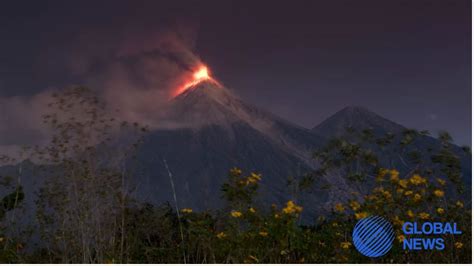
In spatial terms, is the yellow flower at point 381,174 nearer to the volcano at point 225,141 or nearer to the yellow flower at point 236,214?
the yellow flower at point 236,214

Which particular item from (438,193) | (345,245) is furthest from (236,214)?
(438,193)

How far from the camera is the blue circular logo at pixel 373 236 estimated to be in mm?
5219

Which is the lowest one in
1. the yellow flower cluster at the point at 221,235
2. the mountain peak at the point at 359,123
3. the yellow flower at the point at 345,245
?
the yellow flower at the point at 345,245

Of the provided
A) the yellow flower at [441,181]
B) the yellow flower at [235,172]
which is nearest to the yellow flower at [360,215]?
the yellow flower at [441,181]

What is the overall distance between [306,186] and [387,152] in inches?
37.2

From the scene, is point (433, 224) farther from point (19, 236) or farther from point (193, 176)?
point (193, 176)

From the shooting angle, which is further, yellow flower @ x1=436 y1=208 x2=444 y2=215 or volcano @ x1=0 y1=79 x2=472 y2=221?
volcano @ x1=0 y1=79 x2=472 y2=221

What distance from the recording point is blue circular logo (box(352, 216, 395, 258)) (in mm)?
5219

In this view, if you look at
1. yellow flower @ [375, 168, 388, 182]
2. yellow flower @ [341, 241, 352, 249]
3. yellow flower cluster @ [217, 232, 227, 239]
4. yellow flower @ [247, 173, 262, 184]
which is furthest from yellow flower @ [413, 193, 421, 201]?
yellow flower cluster @ [217, 232, 227, 239]

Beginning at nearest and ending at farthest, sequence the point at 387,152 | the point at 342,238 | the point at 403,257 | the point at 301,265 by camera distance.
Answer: the point at 301,265
the point at 403,257
the point at 342,238
the point at 387,152

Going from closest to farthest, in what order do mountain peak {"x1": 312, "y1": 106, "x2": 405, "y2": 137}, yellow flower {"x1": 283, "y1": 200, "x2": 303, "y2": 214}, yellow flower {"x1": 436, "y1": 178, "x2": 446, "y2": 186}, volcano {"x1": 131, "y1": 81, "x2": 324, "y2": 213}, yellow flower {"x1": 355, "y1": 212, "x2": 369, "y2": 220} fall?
yellow flower {"x1": 283, "y1": 200, "x2": 303, "y2": 214}, yellow flower {"x1": 355, "y1": 212, "x2": 369, "y2": 220}, yellow flower {"x1": 436, "y1": 178, "x2": 446, "y2": 186}, mountain peak {"x1": 312, "y1": 106, "x2": 405, "y2": 137}, volcano {"x1": 131, "y1": 81, "x2": 324, "y2": 213}

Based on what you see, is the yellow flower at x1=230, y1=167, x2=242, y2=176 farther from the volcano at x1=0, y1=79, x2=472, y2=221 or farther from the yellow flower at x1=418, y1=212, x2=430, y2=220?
the volcano at x1=0, y1=79, x2=472, y2=221

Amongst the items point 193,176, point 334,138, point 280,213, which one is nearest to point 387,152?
point 334,138

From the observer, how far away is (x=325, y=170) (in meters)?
6.21
